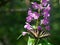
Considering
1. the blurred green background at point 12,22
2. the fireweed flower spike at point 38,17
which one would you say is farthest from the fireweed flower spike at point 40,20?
the blurred green background at point 12,22

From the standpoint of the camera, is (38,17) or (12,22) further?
(12,22)

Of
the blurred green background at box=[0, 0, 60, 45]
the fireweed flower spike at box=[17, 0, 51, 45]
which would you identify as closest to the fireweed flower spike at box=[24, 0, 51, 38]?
the fireweed flower spike at box=[17, 0, 51, 45]

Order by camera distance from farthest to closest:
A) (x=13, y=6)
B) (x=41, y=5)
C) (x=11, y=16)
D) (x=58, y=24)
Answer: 1. (x=58, y=24)
2. (x=11, y=16)
3. (x=13, y=6)
4. (x=41, y=5)

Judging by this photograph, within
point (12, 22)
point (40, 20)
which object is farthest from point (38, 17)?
point (12, 22)

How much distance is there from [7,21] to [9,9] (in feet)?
1.73

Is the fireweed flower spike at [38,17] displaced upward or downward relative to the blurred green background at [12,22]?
upward

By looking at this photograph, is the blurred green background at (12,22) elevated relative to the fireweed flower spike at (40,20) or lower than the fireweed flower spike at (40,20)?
lower

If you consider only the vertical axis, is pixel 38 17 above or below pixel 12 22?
above

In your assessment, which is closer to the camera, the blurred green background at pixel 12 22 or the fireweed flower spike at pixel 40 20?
the fireweed flower spike at pixel 40 20

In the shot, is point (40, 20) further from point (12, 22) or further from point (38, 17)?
point (12, 22)

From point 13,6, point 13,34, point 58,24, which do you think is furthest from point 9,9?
point 58,24

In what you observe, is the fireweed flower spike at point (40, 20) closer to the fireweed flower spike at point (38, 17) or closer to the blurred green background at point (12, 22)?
the fireweed flower spike at point (38, 17)

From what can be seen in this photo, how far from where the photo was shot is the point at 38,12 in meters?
3.82

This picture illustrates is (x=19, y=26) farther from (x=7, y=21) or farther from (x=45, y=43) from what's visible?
(x=45, y=43)
